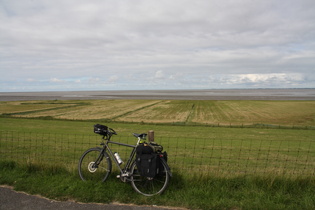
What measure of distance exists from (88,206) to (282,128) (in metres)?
31.2

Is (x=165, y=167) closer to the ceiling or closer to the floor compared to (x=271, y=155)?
closer to the ceiling

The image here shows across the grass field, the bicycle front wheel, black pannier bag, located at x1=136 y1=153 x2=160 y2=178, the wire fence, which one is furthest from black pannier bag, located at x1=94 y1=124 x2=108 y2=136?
the grass field

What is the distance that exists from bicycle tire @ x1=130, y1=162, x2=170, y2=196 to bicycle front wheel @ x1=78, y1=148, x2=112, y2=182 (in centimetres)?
77

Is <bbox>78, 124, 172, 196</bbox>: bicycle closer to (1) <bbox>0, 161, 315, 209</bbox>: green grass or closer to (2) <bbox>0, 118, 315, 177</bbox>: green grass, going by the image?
(1) <bbox>0, 161, 315, 209</bbox>: green grass

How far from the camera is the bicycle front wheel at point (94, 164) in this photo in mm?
6223

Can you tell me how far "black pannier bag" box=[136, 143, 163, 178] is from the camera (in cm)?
538

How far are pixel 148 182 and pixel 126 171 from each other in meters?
0.54

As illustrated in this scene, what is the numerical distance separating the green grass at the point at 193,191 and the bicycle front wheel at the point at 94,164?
8.9 inches

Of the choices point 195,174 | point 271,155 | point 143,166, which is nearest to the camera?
point 143,166

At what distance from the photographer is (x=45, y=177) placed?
624cm

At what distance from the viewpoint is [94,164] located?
6.32m

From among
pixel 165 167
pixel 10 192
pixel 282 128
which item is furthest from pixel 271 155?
pixel 282 128

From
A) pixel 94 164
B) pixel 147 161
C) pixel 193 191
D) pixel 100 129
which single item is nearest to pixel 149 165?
pixel 147 161

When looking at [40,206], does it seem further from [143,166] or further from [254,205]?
[254,205]
